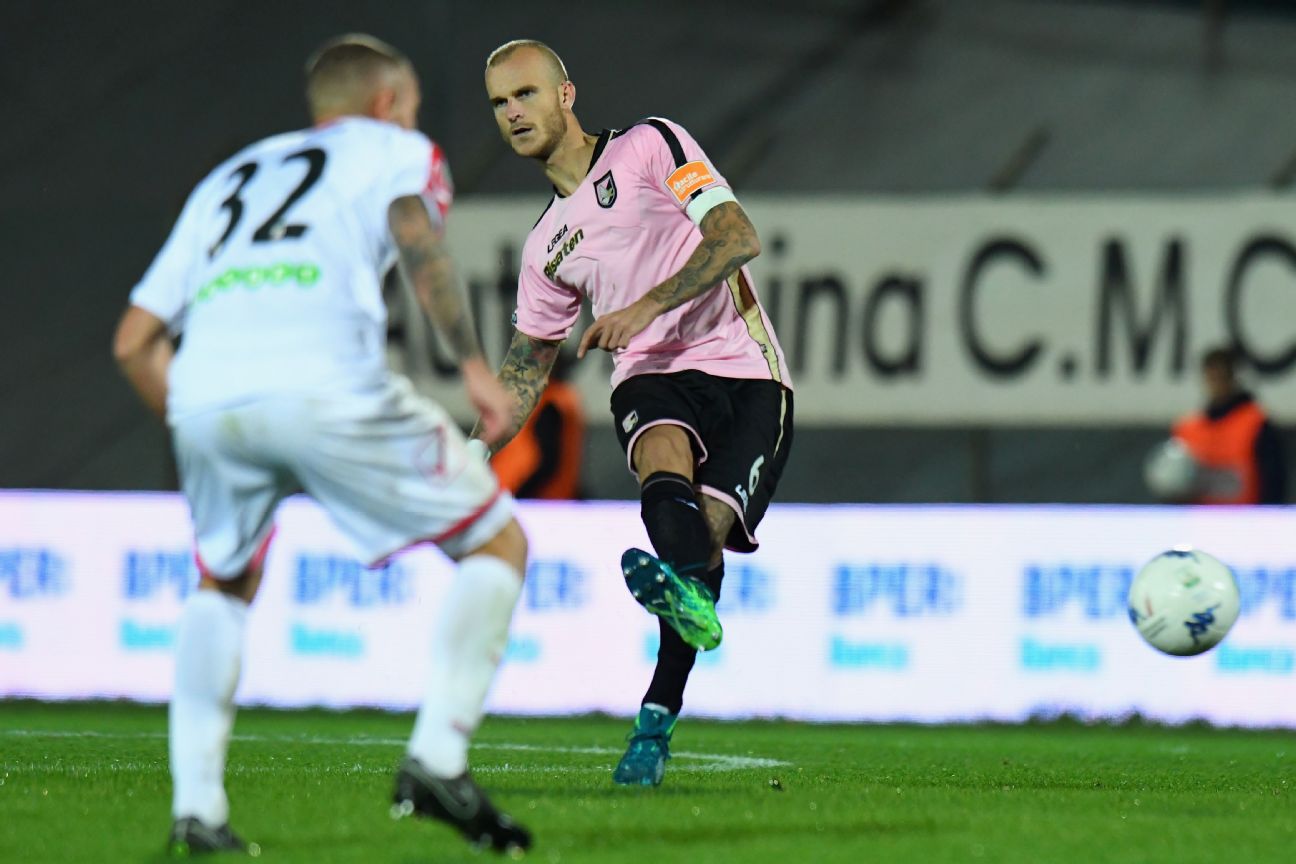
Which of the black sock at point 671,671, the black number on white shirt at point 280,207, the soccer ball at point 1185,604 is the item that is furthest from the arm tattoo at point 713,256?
the soccer ball at point 1185,604

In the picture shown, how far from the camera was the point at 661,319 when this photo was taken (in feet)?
20.8

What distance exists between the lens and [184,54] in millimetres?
16828

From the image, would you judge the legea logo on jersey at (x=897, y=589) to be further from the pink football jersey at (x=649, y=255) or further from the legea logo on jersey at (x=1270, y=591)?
the pink football jersey at (x=649, y=255)

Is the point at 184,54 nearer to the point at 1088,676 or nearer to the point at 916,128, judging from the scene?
the point at 916,128

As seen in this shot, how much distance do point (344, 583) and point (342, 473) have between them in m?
6.89

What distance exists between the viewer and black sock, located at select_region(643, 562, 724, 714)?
602cm

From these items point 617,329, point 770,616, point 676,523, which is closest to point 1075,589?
point 770,616

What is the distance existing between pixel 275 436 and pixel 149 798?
5.47 ft

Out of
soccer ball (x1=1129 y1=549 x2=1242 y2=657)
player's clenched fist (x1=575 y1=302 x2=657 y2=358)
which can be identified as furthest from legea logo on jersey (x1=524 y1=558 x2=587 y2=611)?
player's clenched fist (x1=575 y1=302 x2=657 y2=358)

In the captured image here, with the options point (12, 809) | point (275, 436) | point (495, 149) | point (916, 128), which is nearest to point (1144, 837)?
point (275, 436)

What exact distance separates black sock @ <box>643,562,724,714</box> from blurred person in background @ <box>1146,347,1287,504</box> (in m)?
6.68

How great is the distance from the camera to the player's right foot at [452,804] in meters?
4.09

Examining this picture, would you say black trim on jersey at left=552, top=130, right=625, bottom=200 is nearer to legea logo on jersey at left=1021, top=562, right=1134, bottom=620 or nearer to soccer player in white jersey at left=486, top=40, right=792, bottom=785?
soccer player in white jersey at left=486, top=40, right=792, bottom=785

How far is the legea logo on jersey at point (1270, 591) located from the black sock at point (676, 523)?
5.26 m
